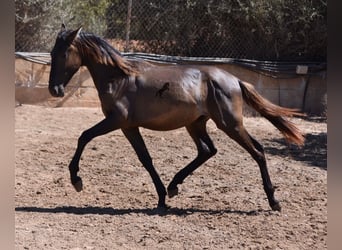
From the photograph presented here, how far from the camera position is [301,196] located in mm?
6555

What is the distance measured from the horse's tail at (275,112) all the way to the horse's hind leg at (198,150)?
20.3 inches

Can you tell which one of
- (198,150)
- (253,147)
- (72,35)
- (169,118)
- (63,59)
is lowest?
(198,150)

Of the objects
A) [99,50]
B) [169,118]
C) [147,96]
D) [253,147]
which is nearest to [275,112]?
[253,147]

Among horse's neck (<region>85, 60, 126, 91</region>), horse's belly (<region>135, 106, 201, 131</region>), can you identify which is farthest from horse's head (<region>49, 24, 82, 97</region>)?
horse's belly (<region>135, 106, 201, 131</region>)

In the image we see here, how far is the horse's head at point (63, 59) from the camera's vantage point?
5852 mm

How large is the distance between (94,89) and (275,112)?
255 inches

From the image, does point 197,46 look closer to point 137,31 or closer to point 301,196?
point 137,31

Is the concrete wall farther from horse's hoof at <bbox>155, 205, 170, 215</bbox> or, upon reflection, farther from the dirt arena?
horse's hoof at <bbox>155, 205, 170, 215</bbox>

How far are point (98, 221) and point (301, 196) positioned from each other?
2365mm

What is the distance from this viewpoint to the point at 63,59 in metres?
5.88

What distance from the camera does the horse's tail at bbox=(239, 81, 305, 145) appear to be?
616cm

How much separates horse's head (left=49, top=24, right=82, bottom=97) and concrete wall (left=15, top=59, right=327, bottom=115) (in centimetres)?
586

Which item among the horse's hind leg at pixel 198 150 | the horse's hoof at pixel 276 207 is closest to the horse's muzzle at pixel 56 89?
the horse's hind leg at pixel 198 150

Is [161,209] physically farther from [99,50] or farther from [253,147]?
[99,50]
